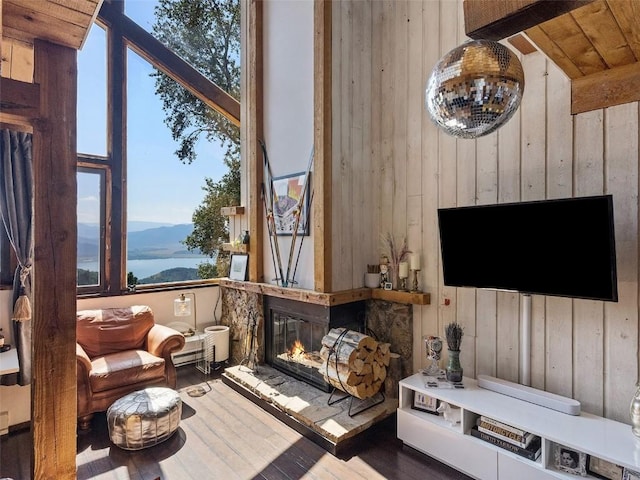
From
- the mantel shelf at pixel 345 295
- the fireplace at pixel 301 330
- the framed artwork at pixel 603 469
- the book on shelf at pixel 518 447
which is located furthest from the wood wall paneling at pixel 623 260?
the fireplace at pixel 301 330

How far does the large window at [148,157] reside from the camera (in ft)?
12.8

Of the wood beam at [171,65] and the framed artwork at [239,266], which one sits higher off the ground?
the wood beam at [171,65]

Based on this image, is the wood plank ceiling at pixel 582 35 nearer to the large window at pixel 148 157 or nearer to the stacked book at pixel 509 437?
the stacked book at pixel 509 437

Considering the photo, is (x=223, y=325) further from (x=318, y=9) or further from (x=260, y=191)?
(x=318, y=9)

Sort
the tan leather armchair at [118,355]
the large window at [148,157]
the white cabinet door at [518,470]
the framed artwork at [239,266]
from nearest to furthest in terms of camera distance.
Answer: the white cabinet door at [518,470] < the tan leather armchair at [118,355] < the large window at [148,157] < the framed artwork at [239,266]

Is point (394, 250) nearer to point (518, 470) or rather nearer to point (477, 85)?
point (518, 470)

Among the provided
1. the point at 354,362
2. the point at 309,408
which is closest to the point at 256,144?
the point at 354,362

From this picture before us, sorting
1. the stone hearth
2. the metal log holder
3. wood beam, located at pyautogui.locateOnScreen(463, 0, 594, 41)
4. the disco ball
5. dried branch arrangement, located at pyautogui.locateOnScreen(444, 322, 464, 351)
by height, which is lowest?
the stone hearth

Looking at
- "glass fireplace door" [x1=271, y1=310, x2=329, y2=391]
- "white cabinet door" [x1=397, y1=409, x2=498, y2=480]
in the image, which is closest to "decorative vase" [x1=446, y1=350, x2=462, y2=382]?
"white cabinet door" [x1=397, y1=409, x2=498, y2=480]

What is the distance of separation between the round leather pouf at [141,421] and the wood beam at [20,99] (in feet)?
6.90

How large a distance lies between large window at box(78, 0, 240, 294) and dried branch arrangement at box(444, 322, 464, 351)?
326 centimetres

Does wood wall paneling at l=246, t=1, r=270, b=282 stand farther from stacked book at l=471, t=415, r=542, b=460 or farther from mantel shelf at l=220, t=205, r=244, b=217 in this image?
stacked book at l=471, t=415, r=542, b=460

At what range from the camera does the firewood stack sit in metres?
2.84

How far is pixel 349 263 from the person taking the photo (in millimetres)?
3438
